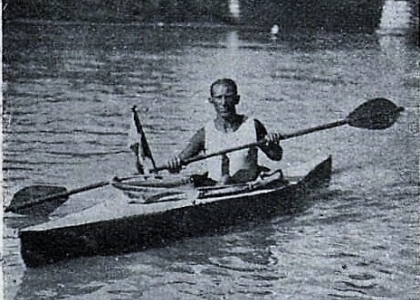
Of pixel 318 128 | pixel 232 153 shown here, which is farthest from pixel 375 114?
pixel 232 153

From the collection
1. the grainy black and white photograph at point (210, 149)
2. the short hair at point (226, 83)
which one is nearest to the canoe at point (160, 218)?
the grainy black and white photograph at point (210, 149)

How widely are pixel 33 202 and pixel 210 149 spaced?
0.69ft

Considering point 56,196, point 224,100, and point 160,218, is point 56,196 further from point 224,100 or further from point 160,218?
point 224,100

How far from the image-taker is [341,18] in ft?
3.41

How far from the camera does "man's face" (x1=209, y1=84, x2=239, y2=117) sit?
976 millimetres

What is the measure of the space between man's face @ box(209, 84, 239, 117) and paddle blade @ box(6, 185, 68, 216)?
202 mm

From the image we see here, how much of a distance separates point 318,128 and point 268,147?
7 cm

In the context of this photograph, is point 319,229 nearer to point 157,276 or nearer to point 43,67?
point 157,276

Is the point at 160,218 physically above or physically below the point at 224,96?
below

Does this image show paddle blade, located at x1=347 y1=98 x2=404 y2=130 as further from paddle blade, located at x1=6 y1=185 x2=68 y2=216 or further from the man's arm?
paddle blade, located at x1=6 y1=185 x2=68 y2=216

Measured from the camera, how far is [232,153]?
976 millimetres

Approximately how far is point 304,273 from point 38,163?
1.09 ft

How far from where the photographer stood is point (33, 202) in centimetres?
95

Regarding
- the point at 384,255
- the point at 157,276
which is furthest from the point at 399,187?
the point at 157,276
